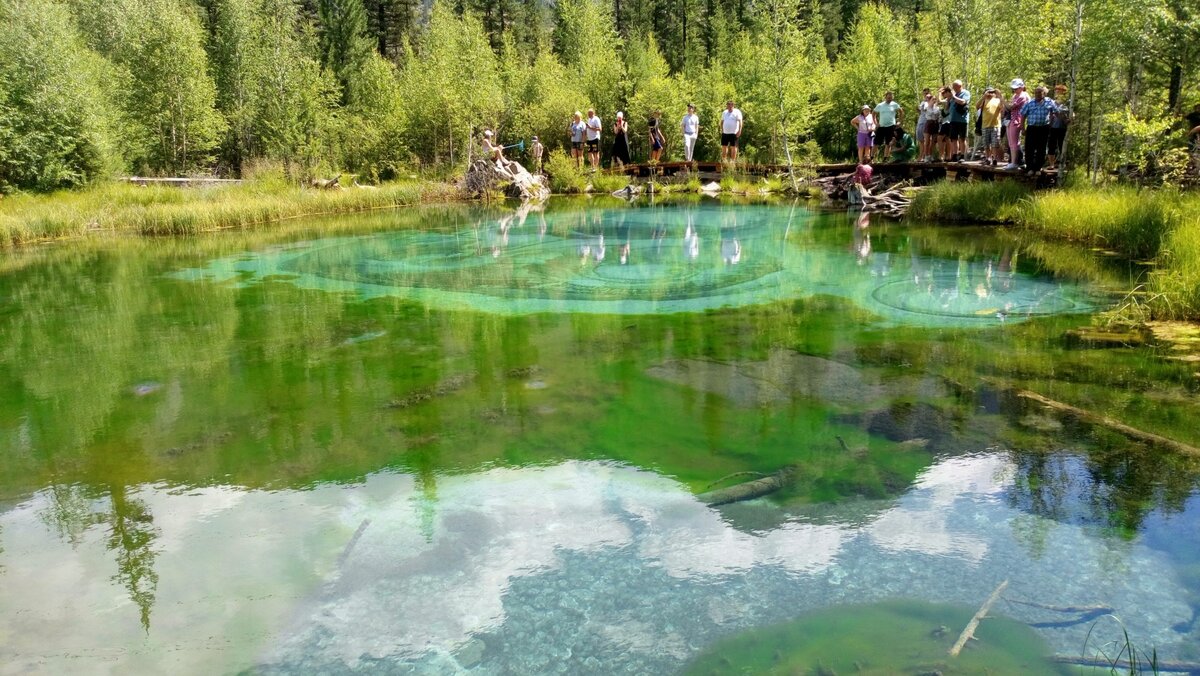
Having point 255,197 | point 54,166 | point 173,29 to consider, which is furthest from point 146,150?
point 255,197

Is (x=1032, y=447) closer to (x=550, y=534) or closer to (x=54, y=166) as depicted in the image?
(x=550, y=534)

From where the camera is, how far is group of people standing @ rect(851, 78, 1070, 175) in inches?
484

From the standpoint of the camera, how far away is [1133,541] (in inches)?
146

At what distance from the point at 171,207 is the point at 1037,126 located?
16618mm

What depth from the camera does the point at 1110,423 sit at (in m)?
5.02

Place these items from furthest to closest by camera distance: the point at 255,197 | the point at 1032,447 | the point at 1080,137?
1. the point at 255,197
2. the point at 1080,137
3. the point at 1032,447

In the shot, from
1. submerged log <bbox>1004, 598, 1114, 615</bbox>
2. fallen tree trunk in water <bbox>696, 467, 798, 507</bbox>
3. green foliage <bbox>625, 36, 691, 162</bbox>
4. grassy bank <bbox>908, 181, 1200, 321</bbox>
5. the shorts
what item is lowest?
submerged log <bbox>1004, 598, 1114, 615</bbox>

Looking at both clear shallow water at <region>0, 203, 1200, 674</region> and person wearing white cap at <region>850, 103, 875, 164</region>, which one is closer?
clear shallow water at <region>0, 203, 1200, 674</region>

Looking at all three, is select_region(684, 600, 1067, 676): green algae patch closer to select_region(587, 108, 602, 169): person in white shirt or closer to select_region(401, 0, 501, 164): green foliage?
select_region(587, 108, 602, 169): person in white shirt

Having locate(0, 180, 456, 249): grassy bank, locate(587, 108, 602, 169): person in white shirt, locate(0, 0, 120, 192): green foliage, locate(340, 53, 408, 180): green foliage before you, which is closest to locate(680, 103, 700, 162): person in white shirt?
locate(587, 108, 602, 169): person in white shirt

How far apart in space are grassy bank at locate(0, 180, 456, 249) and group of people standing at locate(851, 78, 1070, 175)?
40.8 feet

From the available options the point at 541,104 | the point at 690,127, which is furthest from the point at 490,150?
the point at 690,127

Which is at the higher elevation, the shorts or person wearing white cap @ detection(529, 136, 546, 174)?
person wearing white cap @ detection(529, 136, 546, 174)

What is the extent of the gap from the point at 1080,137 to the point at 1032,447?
37.5 feet
